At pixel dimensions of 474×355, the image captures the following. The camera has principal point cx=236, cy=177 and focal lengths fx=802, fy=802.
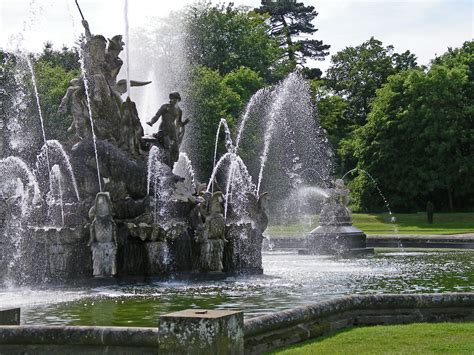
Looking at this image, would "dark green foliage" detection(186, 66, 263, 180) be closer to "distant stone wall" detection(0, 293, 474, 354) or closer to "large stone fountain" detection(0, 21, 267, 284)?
"large stone fountain" detection(0, 21, 267, 284)

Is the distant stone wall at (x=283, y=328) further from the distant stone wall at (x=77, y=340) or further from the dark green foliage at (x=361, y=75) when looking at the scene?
the dark green foliage at (x=361, y=75)

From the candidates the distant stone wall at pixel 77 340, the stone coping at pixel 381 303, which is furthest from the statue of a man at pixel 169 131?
the distant stone wall at pixel 77 340

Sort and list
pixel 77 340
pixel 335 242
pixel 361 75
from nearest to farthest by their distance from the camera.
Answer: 1. pixel 77 340
2. pixel 335 242
3. pixel 361 75

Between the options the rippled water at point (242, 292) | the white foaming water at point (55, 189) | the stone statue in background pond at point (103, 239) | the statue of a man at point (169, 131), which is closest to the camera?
the rippled water at point (242, 292)

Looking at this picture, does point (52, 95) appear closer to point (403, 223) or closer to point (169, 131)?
point (403, 223)

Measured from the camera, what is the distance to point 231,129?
53094mm

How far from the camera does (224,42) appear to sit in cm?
6338

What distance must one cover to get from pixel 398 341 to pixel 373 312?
1.74 metres

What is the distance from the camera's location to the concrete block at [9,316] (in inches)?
366

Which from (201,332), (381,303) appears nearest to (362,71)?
(381,303)

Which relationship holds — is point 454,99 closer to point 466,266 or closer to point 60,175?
point 466,266

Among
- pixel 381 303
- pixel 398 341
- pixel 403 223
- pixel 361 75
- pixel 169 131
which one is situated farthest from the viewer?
pixel 361 75

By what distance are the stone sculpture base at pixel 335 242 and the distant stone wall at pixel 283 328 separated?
1811cm

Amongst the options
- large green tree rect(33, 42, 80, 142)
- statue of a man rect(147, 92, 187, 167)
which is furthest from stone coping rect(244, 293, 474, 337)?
large green tree rect(33, 42, 80, 142)
